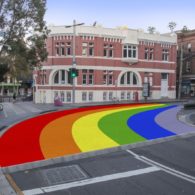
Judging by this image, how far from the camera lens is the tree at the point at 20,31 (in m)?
24.9

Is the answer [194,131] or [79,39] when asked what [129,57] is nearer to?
[79,39]

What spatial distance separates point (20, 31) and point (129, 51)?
2193cm

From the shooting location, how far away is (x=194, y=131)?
1664 centimetres

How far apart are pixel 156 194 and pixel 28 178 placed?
11.5 feet

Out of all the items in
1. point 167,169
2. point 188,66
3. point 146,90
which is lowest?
A: point 167,169

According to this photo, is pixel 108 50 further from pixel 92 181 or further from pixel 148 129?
pixel 92 181

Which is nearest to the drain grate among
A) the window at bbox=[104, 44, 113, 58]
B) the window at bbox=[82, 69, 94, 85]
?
the window at bbox=[82, 69, 94, 85]

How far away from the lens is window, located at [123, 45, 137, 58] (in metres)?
44.9

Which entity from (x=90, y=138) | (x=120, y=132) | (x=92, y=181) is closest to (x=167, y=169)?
(x=92, y=181)

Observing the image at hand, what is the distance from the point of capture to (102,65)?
A: 141 feet

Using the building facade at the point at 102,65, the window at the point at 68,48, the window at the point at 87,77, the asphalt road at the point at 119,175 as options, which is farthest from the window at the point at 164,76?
the asphalt road at the point at 119,175

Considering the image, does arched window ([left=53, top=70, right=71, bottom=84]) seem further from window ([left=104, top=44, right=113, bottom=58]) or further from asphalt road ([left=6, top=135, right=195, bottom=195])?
asphalt road ([left=6, top=135, right=195, bottom=195])

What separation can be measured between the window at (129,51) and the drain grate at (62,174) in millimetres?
35327

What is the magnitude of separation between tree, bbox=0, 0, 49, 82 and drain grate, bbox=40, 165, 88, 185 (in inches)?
648
